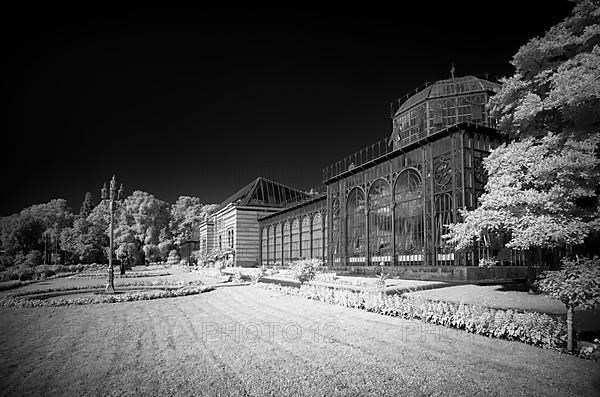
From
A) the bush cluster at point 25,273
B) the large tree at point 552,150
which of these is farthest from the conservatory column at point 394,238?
the bush cluster at point 25,273

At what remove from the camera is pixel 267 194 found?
208ft

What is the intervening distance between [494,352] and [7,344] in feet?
36.1

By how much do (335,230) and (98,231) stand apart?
2178 inches

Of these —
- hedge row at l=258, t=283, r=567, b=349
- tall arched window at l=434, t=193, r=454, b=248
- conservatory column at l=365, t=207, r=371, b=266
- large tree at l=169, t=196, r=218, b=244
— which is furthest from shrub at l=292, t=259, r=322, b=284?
large tree at l=169, t=196, r=218, b=244

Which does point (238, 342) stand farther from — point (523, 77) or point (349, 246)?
point (349, 246)

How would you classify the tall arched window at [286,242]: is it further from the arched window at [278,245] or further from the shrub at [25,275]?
the shrub at [25,275]

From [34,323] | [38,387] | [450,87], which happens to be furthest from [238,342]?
[450,87]

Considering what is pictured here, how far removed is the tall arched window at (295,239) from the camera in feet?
147

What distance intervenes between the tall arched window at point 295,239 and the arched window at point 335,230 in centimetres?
1213

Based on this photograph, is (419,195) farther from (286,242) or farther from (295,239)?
(286,242)

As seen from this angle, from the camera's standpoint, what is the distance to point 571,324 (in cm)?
771

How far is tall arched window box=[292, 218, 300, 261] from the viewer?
44844 mm

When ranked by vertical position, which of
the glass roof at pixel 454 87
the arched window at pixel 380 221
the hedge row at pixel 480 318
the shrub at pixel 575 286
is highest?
the glass roof at pixel 454 87

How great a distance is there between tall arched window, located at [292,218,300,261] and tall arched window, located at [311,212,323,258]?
3864mm
